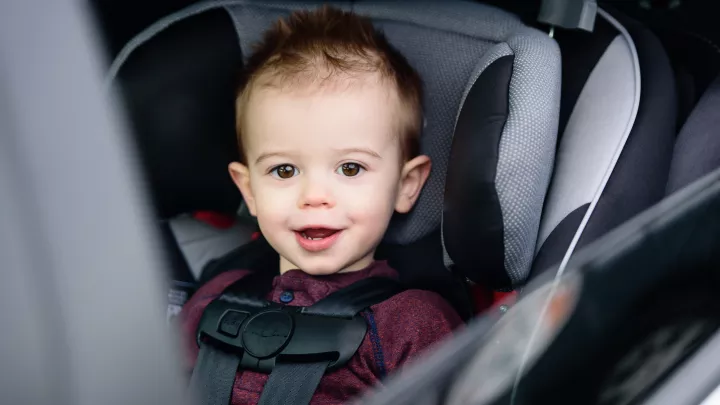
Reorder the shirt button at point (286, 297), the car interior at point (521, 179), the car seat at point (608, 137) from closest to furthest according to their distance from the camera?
the car interior at point (521, 179) < the car seat at point (608, 137) < the shirt button at point (286, 297)

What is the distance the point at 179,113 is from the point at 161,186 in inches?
6.2

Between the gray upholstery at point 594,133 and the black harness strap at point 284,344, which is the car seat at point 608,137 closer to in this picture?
the gray upholstery at point 594,133

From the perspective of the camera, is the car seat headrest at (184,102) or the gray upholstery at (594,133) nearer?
the gray upholstery at (594,133)

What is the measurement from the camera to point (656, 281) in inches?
35.1

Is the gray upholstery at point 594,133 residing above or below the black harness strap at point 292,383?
above

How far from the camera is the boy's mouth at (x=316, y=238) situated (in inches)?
53.7

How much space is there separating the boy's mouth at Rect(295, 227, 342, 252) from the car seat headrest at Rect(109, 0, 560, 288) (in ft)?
0.62

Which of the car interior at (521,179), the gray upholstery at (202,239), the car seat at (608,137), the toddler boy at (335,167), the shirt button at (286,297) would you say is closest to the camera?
the car interior at (521,179)

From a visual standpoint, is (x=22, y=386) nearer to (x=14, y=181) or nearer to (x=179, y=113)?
(x=14, y=181)

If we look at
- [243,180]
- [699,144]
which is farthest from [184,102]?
[699,144]

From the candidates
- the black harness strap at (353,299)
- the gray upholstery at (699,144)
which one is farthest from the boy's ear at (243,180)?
the gray upholstery at (699,144)

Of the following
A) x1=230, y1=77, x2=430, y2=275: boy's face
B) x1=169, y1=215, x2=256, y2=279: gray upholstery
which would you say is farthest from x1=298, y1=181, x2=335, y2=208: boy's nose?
x1=169, y1=215, x2=256, y2=279: gray upholstery

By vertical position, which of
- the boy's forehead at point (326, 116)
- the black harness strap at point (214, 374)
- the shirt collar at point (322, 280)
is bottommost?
the black harness strap at point (214, 374)

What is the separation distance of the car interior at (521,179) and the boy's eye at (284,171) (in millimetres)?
233
